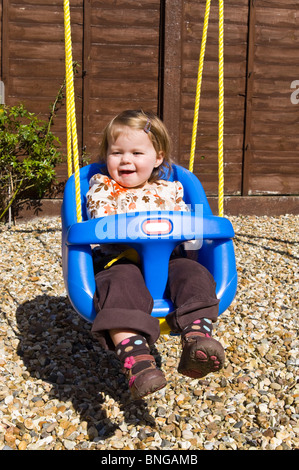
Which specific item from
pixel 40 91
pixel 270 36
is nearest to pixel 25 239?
pixel 40 91

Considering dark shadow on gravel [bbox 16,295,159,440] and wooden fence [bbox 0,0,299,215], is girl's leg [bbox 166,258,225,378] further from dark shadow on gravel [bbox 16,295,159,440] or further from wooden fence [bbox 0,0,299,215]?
wooden fence [bbox 0,0,299,215]

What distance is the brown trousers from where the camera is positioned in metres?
1.80

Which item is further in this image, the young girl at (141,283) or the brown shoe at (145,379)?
the young girl at (141,283)

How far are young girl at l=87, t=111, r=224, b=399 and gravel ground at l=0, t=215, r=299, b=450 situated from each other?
2.02 feet

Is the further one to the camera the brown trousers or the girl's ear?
the girl's ear

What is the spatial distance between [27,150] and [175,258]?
3.55m

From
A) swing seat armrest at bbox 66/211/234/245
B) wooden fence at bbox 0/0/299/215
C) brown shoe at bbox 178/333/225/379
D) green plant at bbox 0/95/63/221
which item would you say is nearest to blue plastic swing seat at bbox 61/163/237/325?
swing seat armrest at bbox 66/211/234/245

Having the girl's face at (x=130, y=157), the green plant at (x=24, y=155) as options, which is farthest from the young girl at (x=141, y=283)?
the green plant at (x=24, y=155)

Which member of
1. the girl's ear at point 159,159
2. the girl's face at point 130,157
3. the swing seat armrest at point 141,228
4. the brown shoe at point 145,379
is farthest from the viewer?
the girl's ear at point 159,159

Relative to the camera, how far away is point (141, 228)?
6.39 ft

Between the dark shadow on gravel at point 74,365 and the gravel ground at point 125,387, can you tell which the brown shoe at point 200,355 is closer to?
the gravel ground at point 125,387

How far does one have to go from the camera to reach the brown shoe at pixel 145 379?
1639 millimetres

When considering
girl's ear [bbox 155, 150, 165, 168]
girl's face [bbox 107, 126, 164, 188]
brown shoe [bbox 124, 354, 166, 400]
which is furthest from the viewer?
girl's ear [bbox 155, 150, 165, 168]

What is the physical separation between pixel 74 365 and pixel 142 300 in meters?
1.06
